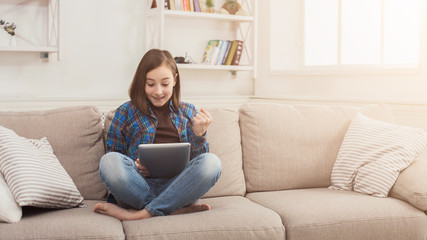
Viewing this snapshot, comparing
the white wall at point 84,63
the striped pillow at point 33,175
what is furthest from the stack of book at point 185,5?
the striped pillow at point 33,175

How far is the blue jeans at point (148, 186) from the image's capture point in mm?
1916

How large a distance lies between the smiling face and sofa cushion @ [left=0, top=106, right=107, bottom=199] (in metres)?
0.32

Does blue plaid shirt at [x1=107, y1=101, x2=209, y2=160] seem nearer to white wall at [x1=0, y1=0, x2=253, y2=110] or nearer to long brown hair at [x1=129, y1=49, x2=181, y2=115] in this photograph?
long brown hair at [x1=129, y1=49, x2=181, y2=115]

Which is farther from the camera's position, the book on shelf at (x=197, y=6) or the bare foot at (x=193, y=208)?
the book on shelf at (x=197, y=6)

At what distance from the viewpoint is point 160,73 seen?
2.17 m

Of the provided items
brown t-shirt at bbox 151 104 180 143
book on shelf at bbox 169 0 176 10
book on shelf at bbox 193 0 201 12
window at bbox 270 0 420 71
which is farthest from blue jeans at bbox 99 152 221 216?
book on shelf at bbox 193 0 201 12

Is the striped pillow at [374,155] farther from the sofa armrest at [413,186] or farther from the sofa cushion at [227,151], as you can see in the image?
the sofa cushion at [227,151]

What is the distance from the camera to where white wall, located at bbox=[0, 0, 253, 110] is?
365cm

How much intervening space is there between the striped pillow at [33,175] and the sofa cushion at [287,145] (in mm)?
875

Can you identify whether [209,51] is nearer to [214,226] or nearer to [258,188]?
[258,188]

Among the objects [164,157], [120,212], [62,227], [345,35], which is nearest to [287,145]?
[164,157]

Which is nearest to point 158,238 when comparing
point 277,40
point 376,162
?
point 376,162

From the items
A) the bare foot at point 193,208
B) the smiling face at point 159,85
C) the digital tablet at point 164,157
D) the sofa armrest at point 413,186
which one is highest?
the smiling face at point 159,85

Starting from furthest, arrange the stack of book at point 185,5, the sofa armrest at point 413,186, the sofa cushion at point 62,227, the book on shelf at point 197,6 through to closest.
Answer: the book on shelf at point 197,6 → the stack of book at point 185,5 → the sofa armrest at point 413,186 → the sofa cushion at point 62,227
